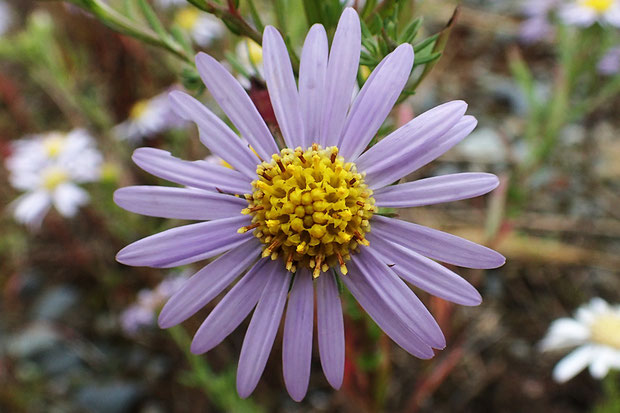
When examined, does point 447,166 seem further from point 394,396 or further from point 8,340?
point 8,340

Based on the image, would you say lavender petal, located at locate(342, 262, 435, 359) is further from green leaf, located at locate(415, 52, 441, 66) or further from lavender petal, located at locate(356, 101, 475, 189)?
green leaf, located at locate(415, 52, 441, 66)

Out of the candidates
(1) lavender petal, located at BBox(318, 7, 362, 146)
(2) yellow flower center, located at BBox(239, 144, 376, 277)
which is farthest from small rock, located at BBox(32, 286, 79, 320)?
(1) lavender petal, located at BBox(318, 7, 362, 146)

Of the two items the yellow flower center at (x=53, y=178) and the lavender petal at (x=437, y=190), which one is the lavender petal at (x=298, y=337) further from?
the yellow flower center at (x=53, y=178)

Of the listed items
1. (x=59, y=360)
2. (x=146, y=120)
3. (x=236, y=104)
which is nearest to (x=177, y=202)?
(x=236, y=104)

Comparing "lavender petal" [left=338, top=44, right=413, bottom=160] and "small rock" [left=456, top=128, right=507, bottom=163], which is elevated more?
"lavender petal" [left=338, top=44, right=413, bottom=160]

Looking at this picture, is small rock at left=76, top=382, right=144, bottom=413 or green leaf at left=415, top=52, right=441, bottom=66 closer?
green leaf at left=415, top=52, right=441, bottom=66

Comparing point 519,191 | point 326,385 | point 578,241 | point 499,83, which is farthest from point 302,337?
point 499,83
